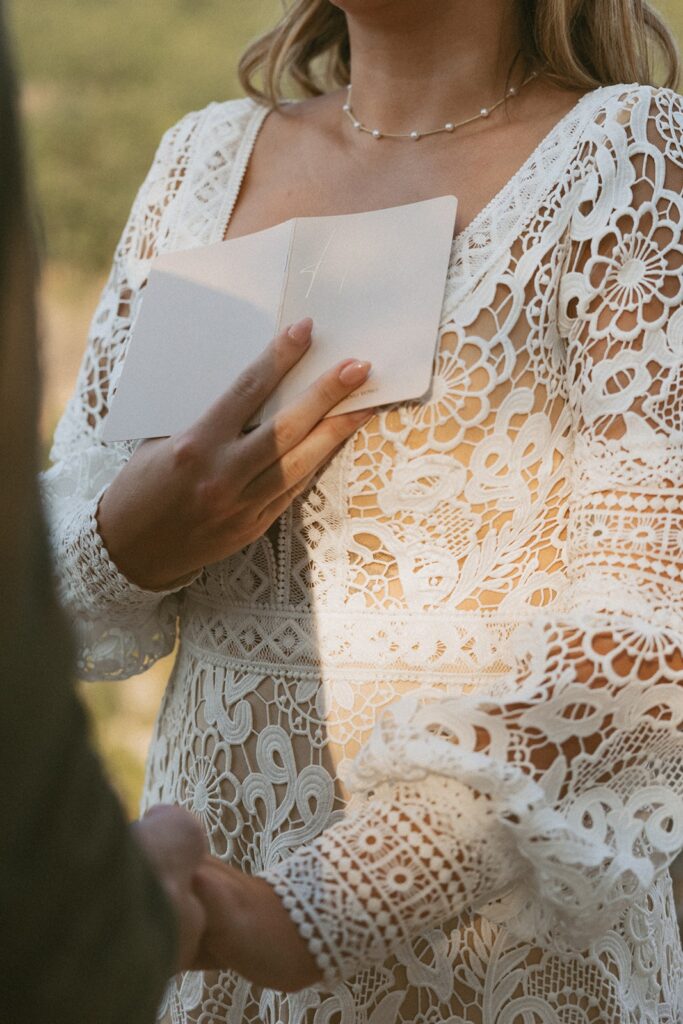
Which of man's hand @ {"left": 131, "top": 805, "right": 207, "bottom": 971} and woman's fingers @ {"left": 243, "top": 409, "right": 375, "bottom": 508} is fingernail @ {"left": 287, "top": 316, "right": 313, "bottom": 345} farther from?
man's hand @ {"left": 131, "top": 805, "right": 207, "bottom": 971}

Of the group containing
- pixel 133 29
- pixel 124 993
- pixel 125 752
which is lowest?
pixel 125 752

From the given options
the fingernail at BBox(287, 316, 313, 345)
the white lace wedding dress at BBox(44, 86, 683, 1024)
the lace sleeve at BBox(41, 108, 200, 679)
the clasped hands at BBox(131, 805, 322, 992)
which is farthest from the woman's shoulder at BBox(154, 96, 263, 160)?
the clasped hands at BBox(131, 805, 322, 992)

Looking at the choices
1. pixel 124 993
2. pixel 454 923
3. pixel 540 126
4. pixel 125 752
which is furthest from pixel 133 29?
pixel 124 993

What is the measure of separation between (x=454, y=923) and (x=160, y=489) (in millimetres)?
515

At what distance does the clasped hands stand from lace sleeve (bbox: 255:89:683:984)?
19mm

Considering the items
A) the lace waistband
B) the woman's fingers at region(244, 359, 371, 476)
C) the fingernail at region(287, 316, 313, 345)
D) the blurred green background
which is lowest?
the blurred green background

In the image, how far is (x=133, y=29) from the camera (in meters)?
6.85

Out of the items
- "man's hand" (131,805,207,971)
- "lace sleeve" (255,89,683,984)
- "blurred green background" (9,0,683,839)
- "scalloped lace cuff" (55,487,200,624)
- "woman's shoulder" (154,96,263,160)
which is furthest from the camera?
"blurred green background" (9,0,683,839)

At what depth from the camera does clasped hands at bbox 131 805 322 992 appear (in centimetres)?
78

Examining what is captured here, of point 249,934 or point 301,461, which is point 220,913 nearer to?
point 249,934

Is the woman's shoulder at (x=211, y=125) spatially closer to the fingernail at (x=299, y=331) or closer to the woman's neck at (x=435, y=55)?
the woman's neck at (x=435, y=55)

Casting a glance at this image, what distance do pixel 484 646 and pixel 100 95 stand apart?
6.02 m

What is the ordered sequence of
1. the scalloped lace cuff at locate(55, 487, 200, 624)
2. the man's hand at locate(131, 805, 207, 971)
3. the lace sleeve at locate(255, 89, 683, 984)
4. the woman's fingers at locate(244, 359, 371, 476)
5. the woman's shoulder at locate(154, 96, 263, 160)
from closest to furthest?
the man's hand at locate(131, 805, 207, 971) < the lace sleeve at locate(255, 89, 683, 984) < the woman's fingers at locate(244, 359, 371, 476) < the scalloped lace cuff at locate(55, 487, 200, 624) < the woman's shoulder at locate(154, 96, 263, 160)

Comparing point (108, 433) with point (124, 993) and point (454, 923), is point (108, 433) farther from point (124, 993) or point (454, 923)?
point (124, 993)
